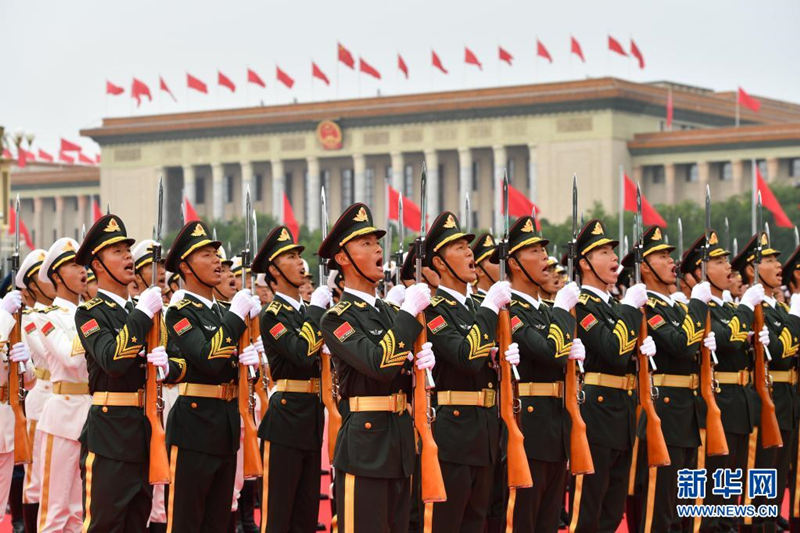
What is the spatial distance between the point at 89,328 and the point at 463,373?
198cm

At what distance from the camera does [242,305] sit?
29.2 ft

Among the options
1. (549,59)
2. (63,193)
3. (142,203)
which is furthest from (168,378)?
(63,193)

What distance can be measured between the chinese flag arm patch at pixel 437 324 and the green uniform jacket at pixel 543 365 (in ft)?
2.67

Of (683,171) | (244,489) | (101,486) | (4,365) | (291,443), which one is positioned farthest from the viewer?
(683,171)

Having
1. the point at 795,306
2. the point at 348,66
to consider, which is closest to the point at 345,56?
the point at 348,66

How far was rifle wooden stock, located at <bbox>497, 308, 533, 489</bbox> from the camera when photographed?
8367 millimetres

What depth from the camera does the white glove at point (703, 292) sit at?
10.4 meters

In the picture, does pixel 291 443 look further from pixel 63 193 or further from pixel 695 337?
pixel 63 193

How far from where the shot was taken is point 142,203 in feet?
268

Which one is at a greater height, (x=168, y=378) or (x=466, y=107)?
(x=466, y=107)

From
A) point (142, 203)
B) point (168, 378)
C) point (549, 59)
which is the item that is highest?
point (549, 59)

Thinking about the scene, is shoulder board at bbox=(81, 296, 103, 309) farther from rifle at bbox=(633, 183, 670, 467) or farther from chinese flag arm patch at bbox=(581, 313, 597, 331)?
rifle at bbox=(633, 183, 670, 467)

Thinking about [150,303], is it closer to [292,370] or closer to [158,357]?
[158,357]

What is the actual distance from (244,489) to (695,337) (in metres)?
3.59
